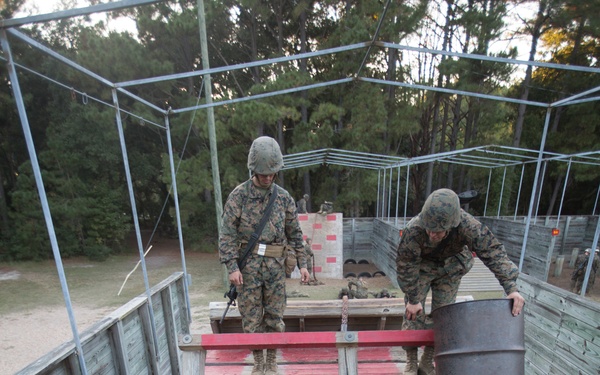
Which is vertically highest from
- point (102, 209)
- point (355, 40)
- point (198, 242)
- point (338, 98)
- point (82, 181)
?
point (355, 40)

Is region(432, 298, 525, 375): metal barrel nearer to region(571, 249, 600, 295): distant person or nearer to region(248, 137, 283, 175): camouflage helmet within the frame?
region(248, 137, 283, 175): camouflage helmet

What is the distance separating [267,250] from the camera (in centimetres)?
245

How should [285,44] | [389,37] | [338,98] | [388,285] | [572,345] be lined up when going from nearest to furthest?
[572,345] → [388,285] → [389,37] → [338,98] → [285,44]

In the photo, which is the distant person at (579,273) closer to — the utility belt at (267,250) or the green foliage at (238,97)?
the green foliage at (238,97)

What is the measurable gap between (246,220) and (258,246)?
220 millimetres

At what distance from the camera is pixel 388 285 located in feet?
29.7

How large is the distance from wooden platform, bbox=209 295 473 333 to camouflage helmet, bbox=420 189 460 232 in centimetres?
159

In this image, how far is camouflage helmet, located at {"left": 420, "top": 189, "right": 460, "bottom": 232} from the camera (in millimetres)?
1982

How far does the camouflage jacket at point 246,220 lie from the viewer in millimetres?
2402

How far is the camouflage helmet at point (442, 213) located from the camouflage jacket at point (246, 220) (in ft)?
3.50

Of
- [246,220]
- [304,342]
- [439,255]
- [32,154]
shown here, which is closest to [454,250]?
[439,255]

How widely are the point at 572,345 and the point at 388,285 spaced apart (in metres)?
6.60

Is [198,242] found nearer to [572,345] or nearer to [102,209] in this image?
[102,209]

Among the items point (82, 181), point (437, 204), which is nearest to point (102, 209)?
point (82, 181)
